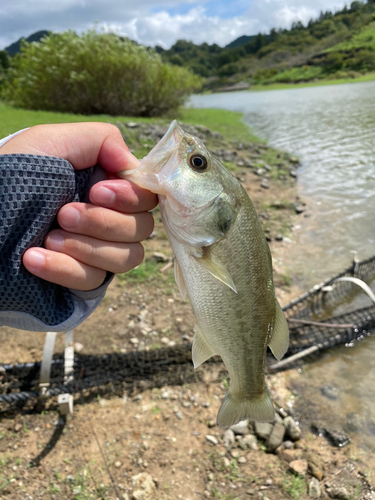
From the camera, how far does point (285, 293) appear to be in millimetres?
5621

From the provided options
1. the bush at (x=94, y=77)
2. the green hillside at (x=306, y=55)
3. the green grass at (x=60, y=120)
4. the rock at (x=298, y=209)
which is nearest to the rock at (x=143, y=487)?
the rock at (x=298, y=209)

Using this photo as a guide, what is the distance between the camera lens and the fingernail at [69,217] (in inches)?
62.1

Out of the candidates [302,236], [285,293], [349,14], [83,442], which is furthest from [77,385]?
[349,14]

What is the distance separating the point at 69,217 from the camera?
Result: 5.18 feet

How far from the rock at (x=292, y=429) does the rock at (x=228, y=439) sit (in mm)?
572

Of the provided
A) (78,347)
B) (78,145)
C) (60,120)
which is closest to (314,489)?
(78,347)

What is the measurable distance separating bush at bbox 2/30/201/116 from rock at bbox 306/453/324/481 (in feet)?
75.8

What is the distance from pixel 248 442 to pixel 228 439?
0.63 feet

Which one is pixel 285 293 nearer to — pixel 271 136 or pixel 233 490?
pixel 233 490

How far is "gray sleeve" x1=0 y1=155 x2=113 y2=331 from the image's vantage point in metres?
1.43

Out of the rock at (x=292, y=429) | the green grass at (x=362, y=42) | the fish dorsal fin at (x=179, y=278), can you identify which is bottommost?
the rock at (x=292, y=429)

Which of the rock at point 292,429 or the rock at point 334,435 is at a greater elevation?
the rock at point 292,429

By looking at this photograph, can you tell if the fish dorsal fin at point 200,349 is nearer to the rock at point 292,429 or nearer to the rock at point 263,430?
the rock at point 263,430

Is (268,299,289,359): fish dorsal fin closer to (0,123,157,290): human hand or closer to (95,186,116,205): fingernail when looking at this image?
(0,123,157,290): human hand
